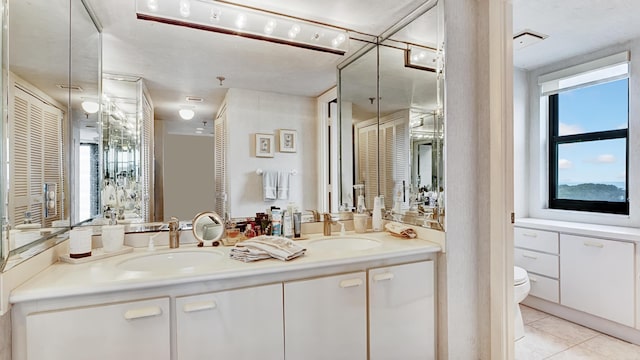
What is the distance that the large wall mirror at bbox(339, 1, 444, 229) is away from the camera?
71.9 inches

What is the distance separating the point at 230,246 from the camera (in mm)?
1613

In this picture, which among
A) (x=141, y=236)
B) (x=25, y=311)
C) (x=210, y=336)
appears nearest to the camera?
(x=25, y=311)

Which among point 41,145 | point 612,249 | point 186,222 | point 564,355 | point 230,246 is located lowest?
point 564,355

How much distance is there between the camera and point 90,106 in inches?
59.6

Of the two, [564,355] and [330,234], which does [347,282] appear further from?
[564,355]

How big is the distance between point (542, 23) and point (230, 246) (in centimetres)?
272

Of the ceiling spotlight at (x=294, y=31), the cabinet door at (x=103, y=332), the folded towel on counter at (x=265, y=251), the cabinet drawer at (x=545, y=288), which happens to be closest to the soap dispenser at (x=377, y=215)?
the folded towel on counter at (x=265, y=251)

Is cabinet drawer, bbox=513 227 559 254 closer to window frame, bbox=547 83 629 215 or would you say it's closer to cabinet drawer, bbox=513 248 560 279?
cabinet drawer, bbox=513 248 560 279

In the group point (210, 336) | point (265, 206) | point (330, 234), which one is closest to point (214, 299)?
point (210, 336)

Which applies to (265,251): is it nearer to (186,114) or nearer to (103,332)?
(103,332)

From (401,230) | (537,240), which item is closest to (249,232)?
(401,230)

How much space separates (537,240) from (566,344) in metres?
0.84

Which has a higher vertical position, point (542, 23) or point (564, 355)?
point (542, 23)

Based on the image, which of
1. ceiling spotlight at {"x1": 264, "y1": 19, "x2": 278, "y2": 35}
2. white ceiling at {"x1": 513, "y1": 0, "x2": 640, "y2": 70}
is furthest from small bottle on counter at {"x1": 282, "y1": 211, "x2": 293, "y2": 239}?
white ceiling at {"x1": 513, "y1": 0, "x2": 640, "y2": 70}
